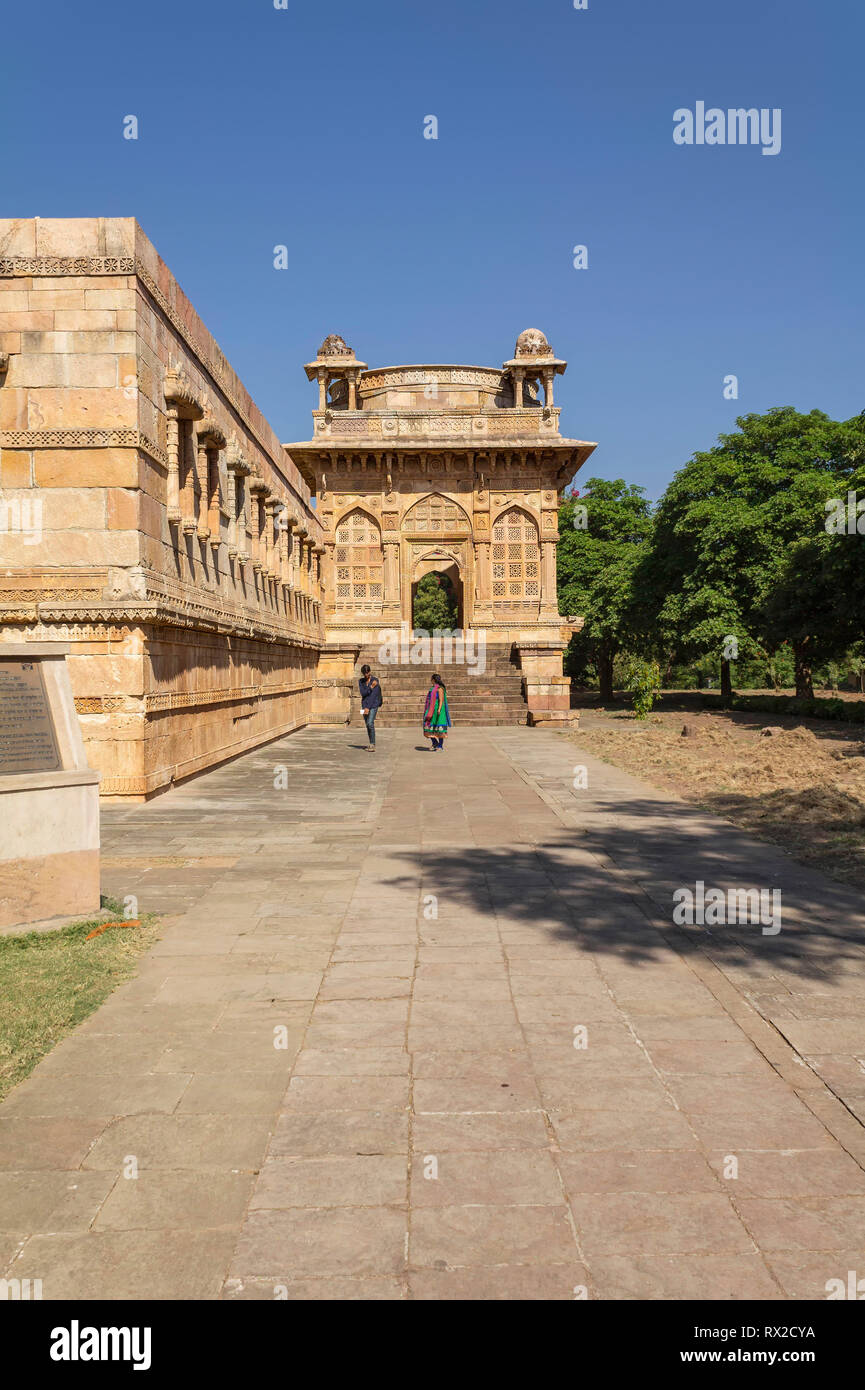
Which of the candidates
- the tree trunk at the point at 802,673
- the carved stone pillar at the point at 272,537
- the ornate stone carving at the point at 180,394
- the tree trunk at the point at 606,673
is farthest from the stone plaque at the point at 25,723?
the tree trunk at the point at 606,673

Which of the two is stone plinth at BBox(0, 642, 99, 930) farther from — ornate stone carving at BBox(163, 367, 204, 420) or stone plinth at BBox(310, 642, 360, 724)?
stone plinth at BBox(310, 642, 360, 724)

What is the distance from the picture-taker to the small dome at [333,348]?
31328 mm

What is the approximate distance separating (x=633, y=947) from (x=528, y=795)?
579 centimetres

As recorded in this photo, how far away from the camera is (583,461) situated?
29.2 metres

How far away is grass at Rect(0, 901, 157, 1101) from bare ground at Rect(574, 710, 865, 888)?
4734 mm

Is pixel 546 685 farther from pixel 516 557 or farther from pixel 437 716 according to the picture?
pixel 437 716

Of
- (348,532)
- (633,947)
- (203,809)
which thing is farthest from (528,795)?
(348,532)

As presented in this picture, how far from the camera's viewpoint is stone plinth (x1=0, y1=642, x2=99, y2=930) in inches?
192

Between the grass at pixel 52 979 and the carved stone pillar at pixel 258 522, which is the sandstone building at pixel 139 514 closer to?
the carved stone pillar at pixel 258 522

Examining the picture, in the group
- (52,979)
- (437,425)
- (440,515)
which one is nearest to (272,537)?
(440,515)

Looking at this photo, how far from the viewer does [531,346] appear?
1192 inches

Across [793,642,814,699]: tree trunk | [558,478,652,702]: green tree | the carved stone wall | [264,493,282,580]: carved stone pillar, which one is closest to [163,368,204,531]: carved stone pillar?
the carved stone wall
